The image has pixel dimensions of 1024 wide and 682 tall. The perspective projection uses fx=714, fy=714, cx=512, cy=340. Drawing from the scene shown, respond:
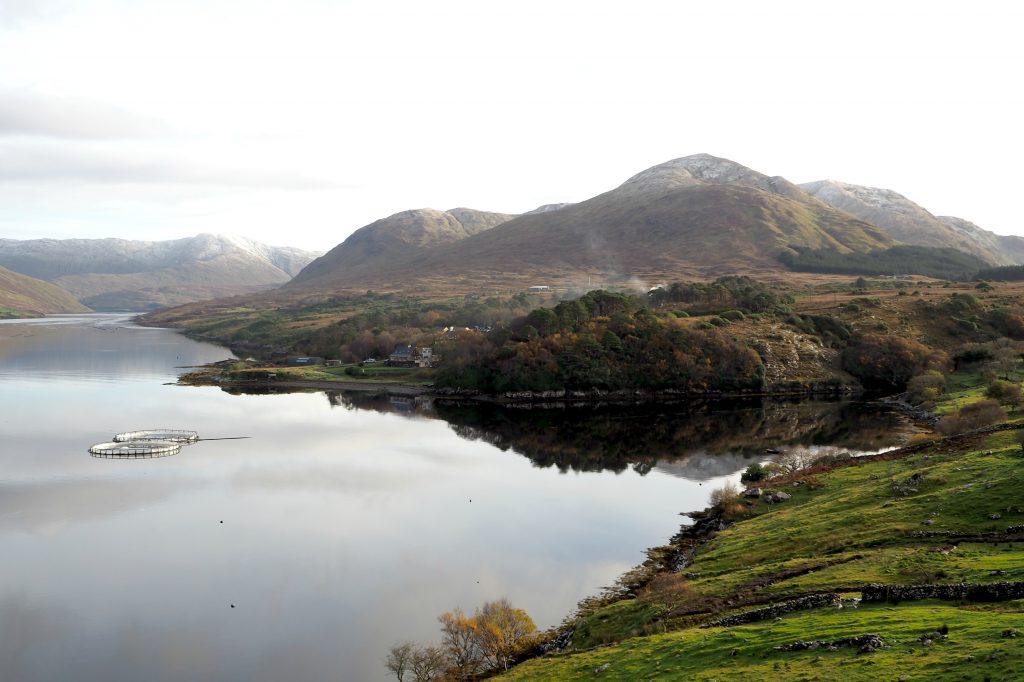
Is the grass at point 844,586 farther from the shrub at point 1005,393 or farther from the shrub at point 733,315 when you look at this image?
the shrub at point 733,315

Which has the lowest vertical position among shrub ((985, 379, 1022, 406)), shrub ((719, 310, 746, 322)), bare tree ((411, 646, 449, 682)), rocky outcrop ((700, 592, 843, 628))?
bare tree ((411, 646, 449, 682))

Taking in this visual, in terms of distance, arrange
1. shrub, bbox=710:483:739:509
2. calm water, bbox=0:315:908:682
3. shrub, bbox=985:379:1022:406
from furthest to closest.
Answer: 1. shrub, bbox=985:379:1022:406
2. shrub, bbox=710:483:739:509
3. calm water, bbox=0:315:908:682

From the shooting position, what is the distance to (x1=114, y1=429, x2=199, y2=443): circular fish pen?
314 feet

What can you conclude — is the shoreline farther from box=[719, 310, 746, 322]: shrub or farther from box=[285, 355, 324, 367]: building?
box=[285, 355, 324, 367]: building

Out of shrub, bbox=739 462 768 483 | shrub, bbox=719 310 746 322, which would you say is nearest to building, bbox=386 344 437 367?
shrub, bbox=719 310 746 322

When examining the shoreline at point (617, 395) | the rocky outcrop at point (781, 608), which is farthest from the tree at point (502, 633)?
the shoreline at point (617, 395)

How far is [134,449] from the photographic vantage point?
9062 centimetres

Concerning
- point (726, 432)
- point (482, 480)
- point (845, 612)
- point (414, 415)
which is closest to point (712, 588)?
point (845, 612)

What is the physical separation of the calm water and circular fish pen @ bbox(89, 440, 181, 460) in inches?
82.4

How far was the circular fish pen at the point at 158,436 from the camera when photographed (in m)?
95.6

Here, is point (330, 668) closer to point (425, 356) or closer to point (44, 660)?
point (44, 660)

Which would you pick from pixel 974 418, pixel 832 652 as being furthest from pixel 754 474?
pixel 832 652

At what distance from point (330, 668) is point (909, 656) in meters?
29.1

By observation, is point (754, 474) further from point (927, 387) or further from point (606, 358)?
point (606, 358)
